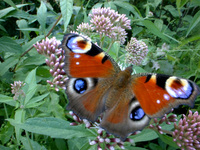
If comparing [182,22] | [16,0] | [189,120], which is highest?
[16,0]

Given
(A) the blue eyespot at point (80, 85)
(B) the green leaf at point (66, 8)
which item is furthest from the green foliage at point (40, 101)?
(A) the blue eyespot at point (80, 85)

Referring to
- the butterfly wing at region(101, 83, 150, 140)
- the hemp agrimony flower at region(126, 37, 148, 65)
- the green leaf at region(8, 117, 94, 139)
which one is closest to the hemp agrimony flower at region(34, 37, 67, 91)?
the green leaf at region(8, 117, 94, 139)

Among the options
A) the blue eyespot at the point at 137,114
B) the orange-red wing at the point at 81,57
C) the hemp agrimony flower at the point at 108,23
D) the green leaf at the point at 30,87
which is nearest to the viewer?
the blue eyespot at the point at 137,114

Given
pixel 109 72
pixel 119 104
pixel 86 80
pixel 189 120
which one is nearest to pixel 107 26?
pixel 109 72

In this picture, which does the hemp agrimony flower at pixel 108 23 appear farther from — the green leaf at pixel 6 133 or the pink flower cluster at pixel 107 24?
the green leaf at pixel 6 133

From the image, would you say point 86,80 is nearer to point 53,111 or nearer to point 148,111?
point 53,111

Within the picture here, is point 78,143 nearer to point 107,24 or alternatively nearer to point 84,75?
point 84,75

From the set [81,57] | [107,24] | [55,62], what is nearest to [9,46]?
[55,62]
